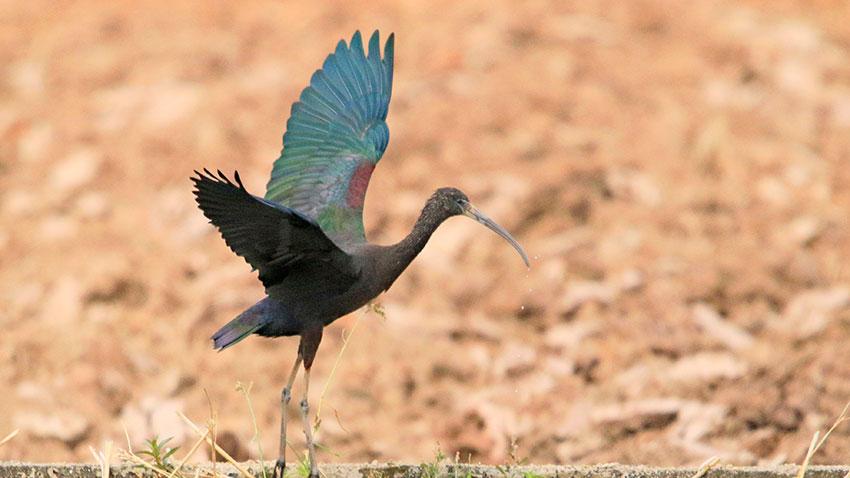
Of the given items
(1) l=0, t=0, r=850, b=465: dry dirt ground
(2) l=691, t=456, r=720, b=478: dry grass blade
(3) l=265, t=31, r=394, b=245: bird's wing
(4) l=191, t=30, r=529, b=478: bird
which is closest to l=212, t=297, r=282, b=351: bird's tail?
(4) l=191, t=30, r=529, b=478: bird

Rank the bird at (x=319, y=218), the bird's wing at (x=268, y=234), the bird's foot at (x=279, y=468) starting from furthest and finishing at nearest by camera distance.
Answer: the bird's foot at (x=279, y=468) < the bird at (x=319, y=218) < the bird's wing at (x=268, y=234)

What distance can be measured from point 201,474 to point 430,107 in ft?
16.5

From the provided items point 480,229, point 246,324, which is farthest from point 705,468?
point 480,229

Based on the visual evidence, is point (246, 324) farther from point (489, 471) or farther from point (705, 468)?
point (705, 468)

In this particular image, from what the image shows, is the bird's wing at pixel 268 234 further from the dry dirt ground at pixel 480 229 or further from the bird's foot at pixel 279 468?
the dry dirt ground at pixel 480 229

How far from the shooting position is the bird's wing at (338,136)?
5613 mm

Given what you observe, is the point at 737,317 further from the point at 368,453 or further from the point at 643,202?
the point at 368,453

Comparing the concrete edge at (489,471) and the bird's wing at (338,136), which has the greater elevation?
the bird's wing at (338,136)

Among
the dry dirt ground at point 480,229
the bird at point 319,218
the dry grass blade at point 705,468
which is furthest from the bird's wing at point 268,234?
the dry dirt ground at point 480,229

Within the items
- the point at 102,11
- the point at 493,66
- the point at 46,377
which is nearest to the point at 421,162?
the point at 493,66

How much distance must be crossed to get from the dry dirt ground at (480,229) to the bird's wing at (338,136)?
126 cm

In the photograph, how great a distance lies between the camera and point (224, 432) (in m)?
6.37

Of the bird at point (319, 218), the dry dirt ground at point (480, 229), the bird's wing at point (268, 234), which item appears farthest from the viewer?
the dry dirt ground at point (480, 229)

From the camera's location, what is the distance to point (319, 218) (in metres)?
5.51
